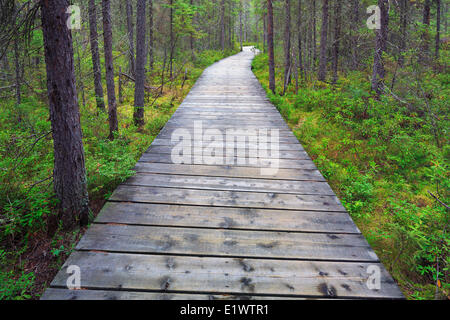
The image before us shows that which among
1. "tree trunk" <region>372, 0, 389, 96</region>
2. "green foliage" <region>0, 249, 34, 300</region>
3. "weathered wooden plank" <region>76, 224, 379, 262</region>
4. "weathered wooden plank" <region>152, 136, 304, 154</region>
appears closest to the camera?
"green foliage" <region>0, 249, 34, 300</region>

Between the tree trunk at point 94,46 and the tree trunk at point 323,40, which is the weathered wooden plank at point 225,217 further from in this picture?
the tree trunk at point 323,40

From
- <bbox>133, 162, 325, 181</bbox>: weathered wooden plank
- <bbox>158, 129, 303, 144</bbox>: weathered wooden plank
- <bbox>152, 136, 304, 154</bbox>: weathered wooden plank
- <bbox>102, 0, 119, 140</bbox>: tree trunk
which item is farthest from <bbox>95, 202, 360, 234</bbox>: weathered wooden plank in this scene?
<bbox>102, 0, 119, 140</bbox>: tree trunk

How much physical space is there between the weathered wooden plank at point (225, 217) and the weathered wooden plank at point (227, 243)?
9 centimetres

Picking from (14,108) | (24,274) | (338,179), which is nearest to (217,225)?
(24,274)

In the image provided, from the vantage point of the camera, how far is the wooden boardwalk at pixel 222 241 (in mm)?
2010

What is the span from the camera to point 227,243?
2496 millimetres

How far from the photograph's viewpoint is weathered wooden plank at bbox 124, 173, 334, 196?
353 cm

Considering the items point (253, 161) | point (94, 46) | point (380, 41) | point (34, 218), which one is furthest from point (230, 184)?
point (380, 41)

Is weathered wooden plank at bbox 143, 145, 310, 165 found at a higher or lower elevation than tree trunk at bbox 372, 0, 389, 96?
lower

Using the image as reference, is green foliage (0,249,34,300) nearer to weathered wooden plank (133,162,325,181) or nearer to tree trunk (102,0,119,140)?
weathered wooden plank (133,162,325,181)

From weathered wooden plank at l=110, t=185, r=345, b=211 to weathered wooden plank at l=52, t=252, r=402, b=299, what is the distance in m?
0.93

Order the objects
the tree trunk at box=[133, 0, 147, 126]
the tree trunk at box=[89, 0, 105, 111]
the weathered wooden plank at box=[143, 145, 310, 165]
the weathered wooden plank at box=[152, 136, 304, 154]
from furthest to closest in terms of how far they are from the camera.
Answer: the tree trunk at box=[89, 0, 105, 111], the tree trunk at box=[133, 0, 147, 126], the weathered wooden plank at box=[152, 136, 304, 154], the weathered wooden plank at box=[143, 145, 310, 165]
